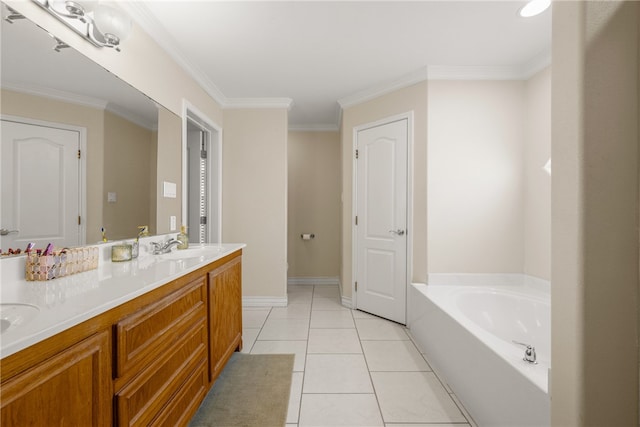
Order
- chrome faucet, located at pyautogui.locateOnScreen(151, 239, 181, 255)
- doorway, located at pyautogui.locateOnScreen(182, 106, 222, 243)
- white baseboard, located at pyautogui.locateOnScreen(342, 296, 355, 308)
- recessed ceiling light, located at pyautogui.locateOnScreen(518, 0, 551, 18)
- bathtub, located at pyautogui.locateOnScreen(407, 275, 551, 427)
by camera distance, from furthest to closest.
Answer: white baseboard, located at pyautogui.locateOnScreen(342, 296, 355, 308) < doorway, located at pyautogui.locateOnScreen(182, 106, 222, 243) < chrome faucet, located at pyautogui.locateOnScreen(151, 239, 181, 255) < recessed ceiling light, located at pyautogui.locateOnScreen(518, 0, 551, 18) < bathtub, located at pyautogui.locateOnScreen(407, 275, 551, 427)

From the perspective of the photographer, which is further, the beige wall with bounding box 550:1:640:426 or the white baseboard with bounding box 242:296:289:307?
the white baseboard with bounding box 242:296:289:307

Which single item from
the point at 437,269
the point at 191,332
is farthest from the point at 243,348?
the point at 437,269

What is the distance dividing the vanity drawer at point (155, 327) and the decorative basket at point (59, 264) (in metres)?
0.45

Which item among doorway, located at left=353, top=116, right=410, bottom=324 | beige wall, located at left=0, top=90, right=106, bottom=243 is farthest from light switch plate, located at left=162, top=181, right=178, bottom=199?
doorway, located at left=353, top=116, right=410, bottom=324

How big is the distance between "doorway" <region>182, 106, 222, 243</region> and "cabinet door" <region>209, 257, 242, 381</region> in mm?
1097

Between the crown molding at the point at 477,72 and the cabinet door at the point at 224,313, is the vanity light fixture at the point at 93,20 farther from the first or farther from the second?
the crown molding at the point at 477,72

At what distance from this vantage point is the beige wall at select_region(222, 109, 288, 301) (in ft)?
10.5

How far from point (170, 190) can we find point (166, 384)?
1.47 metres

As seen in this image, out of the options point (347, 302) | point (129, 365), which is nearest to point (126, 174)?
point (129, 365)

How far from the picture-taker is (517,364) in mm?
1215

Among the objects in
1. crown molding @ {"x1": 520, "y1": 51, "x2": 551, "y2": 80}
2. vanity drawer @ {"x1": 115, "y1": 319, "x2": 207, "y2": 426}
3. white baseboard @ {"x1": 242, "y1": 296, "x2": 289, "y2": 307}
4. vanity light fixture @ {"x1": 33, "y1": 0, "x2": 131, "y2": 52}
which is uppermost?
crown molding @ {"x1": 520, "y1": 51, "x2": 551, "y2": 80}

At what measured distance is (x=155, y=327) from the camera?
1057 mm

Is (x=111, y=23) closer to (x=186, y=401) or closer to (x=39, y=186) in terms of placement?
(x=39, y=186)

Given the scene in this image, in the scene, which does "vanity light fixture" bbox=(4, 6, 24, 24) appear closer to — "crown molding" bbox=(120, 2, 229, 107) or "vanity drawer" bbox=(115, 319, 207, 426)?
"crown molding" bbox=(120, 2, 229, 107)
